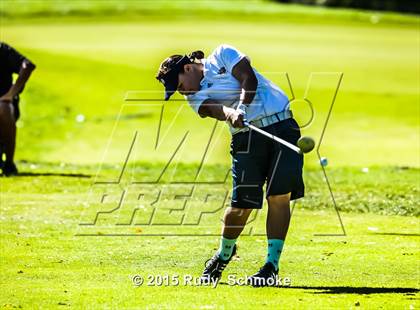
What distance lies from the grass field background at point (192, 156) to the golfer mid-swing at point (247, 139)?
62cm

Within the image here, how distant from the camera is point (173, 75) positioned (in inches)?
400

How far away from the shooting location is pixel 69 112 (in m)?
26.7

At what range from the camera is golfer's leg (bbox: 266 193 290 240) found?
10.1 m

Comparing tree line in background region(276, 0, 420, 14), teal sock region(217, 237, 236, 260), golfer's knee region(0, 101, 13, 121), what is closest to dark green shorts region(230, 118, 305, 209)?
teal sock region(217, 237, 236, 260)

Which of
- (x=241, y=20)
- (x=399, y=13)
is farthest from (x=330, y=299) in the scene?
(x=399, y=13)

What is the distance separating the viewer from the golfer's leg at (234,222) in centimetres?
1019

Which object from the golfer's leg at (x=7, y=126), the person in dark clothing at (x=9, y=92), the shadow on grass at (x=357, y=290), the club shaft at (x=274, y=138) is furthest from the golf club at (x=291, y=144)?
the golfer's leg at (x=7, y=126)

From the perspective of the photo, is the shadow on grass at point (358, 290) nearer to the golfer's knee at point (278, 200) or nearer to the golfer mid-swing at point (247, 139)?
the golfer mid-swing at point (247, 139)

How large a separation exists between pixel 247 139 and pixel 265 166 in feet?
0.95

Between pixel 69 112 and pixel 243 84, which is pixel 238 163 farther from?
pixel 69 112

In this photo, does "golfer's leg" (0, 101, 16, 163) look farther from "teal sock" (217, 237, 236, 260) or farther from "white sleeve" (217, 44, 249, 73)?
"white sleeve" (217, 44, 249, 73)

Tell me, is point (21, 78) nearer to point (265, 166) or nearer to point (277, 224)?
point (265, 166)

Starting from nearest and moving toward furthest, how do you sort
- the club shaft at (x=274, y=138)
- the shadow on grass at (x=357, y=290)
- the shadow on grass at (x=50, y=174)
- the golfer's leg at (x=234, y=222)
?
the shadow on grass at (x=357, y=290), the club shaft at (x=274, y=138), the golfer's leg at (x=234, y=222), the shadow on grass at (x=50, y=174)

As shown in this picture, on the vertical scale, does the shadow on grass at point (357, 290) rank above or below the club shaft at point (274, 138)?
below
